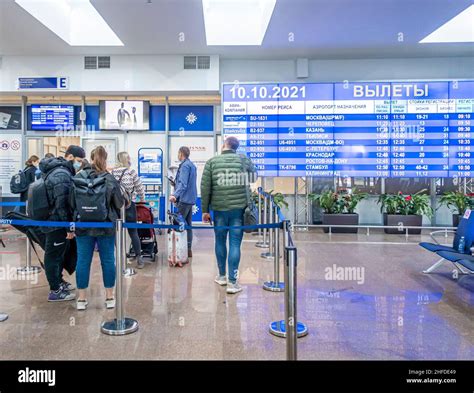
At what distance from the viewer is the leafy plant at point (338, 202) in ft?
27.9

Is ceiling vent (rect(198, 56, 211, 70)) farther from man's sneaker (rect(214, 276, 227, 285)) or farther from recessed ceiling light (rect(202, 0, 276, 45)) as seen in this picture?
man's sneaker (rect(214, 276, 227, 285))

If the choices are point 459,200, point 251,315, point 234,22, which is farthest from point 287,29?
point 251,315

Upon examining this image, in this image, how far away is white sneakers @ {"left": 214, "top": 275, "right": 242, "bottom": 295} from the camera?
4133mm

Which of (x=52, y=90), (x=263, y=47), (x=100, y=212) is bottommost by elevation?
(x=100, y=212)

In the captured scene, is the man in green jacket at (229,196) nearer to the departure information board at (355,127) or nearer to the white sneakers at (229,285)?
the white sneakers at (229,285)

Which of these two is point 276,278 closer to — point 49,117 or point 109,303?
point 109,303

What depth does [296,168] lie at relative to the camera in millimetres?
7883

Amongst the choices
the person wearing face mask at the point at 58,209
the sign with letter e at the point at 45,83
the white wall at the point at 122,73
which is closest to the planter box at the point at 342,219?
the white wall at the point at 122,73

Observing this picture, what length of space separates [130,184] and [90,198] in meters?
1.67

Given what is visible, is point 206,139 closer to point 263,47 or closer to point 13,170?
point 263,47

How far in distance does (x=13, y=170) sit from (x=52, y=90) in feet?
8.58

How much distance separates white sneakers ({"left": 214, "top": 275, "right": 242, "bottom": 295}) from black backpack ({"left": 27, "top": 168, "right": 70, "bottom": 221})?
2101 mm

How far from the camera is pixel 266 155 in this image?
26.0 ft

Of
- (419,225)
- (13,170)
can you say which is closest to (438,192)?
(419,225)
